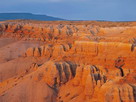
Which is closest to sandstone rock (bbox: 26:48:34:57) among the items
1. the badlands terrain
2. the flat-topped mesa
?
the badlands terrain

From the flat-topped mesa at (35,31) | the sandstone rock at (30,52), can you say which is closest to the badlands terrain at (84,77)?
the sandstone rock at (30,52)

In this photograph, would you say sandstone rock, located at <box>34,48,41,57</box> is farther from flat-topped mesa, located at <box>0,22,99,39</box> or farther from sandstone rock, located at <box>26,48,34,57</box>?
flat-topped mesa, located at <box>0,22,99,39</box>

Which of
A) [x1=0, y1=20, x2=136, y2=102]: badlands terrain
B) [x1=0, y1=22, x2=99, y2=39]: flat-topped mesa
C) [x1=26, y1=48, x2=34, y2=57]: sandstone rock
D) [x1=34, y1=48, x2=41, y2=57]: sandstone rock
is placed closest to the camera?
[x1=0, y1=20, x2=136, y2=102]: badlands terrain

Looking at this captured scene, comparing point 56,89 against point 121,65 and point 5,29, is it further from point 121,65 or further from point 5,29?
point 5,29

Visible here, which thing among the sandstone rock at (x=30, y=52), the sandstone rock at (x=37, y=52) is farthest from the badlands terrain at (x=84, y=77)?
the sandstone rock at (x=30, y=52)

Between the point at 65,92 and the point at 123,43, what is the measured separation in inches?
258

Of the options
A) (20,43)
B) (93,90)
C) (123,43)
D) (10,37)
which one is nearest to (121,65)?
(123,43)

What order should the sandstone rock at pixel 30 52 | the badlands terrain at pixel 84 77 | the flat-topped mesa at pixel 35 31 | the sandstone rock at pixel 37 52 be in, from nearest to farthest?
1. the badlands terrain at pixel 84 77
2. the sandstone rock at pixel 37 52
3. the sandstone rock at pixel 30 52
4. the flat-topped mesa at pixel 35 31

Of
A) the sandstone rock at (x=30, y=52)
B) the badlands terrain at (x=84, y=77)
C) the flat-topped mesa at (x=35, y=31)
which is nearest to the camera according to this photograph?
the badlands terrain at (x=84, y=77)

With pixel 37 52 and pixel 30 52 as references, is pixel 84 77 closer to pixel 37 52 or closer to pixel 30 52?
pixel 37 52

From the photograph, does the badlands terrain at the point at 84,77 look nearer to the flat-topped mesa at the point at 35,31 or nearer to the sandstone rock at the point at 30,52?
the sandstone rock at the point at 30,52

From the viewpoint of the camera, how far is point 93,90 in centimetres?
2605

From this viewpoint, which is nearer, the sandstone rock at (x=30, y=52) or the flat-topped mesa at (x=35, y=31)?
the sandstone rock at (x=30, y=52)

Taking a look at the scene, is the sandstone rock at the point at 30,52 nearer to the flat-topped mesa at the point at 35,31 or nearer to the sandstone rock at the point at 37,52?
the sandstone rock at the point at 37,52
